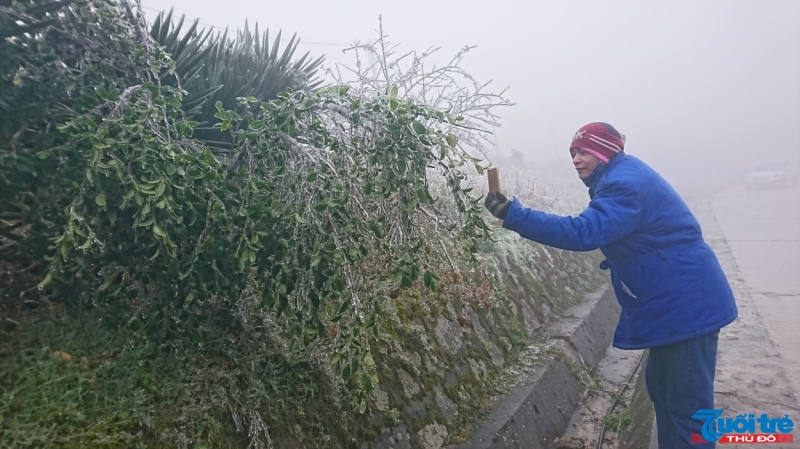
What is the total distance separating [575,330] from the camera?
578 centimetres

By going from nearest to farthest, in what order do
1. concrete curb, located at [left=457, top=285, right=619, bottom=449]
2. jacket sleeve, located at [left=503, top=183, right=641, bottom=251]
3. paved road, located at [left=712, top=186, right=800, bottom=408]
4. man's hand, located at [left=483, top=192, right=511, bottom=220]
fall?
jacket sleeve, located at [left=503, top=183, right=641, bottom=251], man's hand, located at [left=483, top=192, right=511, bottom=220], concrete curb, located at [left=457, top=285, right=619, bottom=449], paved road, located at [left=712, top=186, right=800, bottom=408]

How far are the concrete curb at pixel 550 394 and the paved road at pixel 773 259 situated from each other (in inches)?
65.1

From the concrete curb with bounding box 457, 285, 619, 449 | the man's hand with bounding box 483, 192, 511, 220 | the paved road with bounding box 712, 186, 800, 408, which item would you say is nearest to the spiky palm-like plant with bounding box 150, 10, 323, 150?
the man's hand with bounding box 483, 192, 511, 220

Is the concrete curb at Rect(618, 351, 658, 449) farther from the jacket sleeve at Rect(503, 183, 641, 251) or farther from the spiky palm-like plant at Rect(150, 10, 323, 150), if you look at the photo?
the spiky palm-like plant at Rect(150, 10, 323, 150)

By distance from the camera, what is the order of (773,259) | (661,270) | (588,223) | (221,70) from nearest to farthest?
(588,223), (661,270), (221,70), (773,259)

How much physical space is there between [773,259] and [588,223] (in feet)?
27.3

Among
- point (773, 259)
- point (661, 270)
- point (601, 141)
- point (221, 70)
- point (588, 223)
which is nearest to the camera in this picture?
point (588, 223)

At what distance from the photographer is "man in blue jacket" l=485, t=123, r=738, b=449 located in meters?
2.71

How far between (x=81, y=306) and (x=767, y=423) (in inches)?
163

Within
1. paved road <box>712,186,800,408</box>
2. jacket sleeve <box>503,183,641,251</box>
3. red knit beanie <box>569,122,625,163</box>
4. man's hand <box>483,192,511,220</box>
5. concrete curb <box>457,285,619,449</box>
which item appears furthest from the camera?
paved road <box>712,186,800,408</box>

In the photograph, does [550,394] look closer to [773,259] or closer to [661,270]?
[661,270]

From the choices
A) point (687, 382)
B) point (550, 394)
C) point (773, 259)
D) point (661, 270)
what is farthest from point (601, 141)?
point (773, 259)

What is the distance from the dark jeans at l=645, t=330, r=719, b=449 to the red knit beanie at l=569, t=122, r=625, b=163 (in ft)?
3.73

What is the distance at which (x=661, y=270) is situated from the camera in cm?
280
